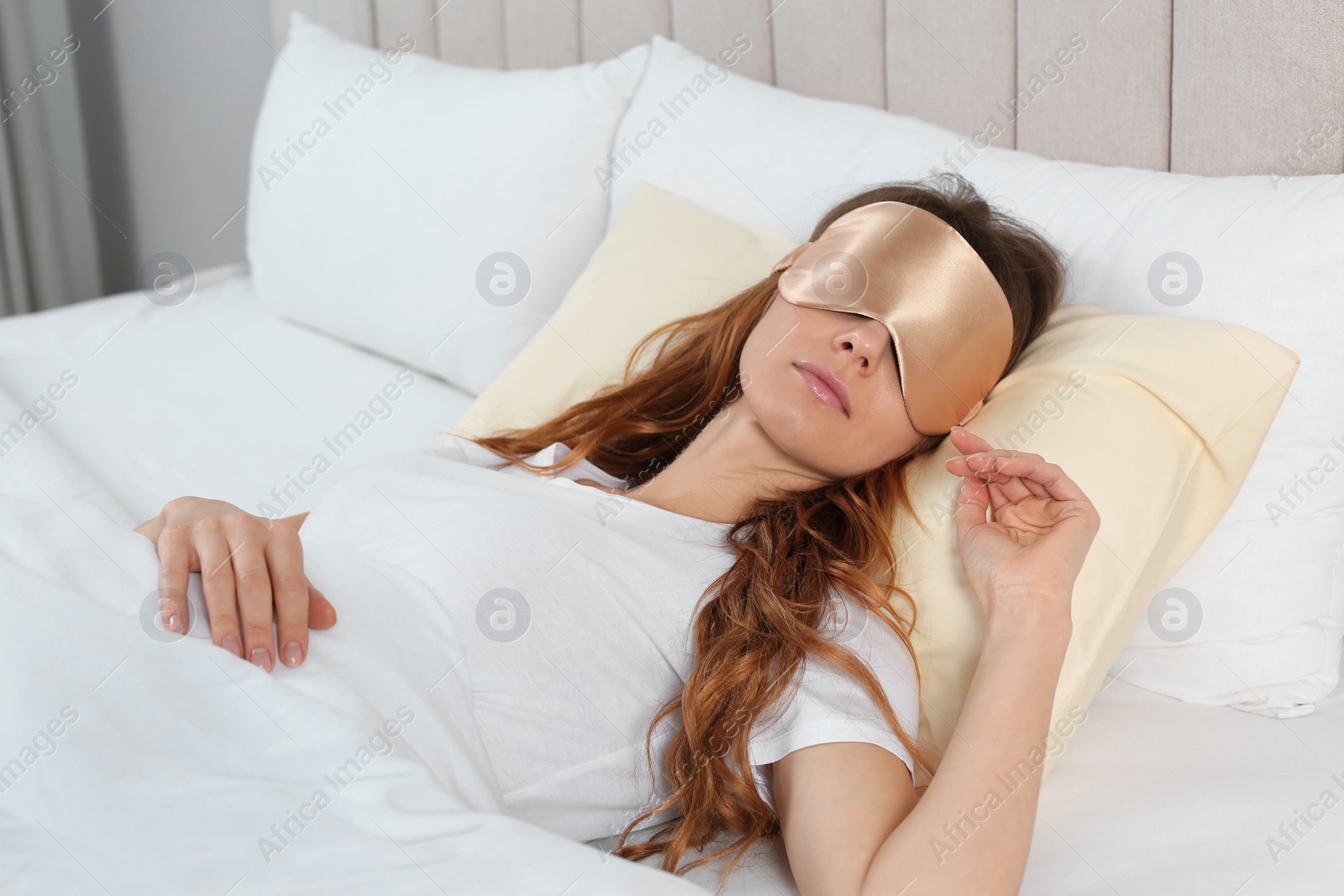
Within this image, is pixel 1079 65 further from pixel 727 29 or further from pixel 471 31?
pixel 471 31

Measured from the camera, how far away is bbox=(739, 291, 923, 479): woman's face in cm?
97

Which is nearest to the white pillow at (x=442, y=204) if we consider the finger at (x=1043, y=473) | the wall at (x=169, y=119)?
the finger at (x=1043, y=473)

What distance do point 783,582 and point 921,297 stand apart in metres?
0.30

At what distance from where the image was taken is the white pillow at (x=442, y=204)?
1.61m

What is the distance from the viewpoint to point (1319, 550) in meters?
1.00

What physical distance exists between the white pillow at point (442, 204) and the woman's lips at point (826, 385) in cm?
71

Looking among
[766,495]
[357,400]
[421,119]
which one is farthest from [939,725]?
[421,119]

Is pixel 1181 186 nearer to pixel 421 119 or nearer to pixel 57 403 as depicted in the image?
pixel 421 119

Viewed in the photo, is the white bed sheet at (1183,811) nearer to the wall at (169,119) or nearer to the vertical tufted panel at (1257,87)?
the vertical tufted panel at (1257,87)

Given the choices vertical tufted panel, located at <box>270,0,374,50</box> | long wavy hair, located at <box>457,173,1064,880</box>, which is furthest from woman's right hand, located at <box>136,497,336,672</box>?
vertical tufted panel, located at <box>270,0,374,50</box>

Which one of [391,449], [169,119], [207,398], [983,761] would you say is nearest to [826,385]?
[983,761]

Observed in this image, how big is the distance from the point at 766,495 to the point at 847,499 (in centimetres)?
9

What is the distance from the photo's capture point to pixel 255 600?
763 millimetres

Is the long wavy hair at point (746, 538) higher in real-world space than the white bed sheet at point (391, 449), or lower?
higher
